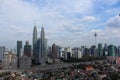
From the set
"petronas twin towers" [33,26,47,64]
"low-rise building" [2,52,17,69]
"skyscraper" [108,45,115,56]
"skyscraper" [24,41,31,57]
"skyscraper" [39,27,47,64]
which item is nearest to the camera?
"low-rise building" [2,52,17,69]

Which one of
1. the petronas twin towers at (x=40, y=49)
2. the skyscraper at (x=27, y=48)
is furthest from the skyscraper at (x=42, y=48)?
the skyscraper at (x=27, y=48)

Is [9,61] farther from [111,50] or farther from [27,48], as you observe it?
[111,50]

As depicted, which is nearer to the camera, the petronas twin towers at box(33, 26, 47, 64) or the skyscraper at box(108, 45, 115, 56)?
the petronas twin towers at box(33, 26, 47, 64)

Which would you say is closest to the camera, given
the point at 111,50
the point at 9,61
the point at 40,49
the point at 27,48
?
the point at 9,61

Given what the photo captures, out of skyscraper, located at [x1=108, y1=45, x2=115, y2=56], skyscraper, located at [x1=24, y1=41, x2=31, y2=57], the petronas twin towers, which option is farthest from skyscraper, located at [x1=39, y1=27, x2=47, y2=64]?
skyscraper, located at [x1=108, y1=45, x2=115, y2=56]

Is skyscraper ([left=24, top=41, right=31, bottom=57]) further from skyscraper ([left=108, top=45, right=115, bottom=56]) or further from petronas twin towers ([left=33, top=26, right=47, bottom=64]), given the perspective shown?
skyscraper ([left=108, top=45, right=115, bottom=56])

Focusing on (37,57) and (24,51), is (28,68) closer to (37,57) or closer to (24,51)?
(37,57)

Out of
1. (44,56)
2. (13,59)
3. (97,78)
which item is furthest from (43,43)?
(97,78)

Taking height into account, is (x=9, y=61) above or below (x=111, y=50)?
below

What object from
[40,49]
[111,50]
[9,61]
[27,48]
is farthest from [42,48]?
[111,50]

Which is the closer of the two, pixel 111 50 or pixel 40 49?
pixel 111 50

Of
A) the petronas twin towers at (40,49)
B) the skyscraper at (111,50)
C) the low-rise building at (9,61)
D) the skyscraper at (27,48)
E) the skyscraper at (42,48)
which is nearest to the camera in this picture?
the low-rise building at (9,61)

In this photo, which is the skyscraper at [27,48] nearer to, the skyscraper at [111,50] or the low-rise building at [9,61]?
the low-rise building at [9,61]
